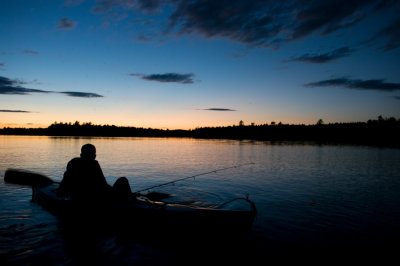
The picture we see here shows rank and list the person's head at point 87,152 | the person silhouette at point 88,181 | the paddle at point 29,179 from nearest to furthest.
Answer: the person's head at point 87,152
the person silhouette at point 88,181
the paddle at point 29,179

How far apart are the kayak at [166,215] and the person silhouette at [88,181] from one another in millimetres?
258

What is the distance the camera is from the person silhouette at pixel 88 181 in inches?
299

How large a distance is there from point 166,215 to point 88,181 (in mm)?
2742

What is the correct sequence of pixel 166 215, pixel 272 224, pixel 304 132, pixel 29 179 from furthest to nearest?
pixel 304 132 < pixel 29 179 < pixel 272 224 < pixel 166 215

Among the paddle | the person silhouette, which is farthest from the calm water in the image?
the person silhouette

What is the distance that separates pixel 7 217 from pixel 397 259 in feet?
42.4

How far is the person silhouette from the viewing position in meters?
7.60

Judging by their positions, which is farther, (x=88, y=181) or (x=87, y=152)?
(x=88, y=181)

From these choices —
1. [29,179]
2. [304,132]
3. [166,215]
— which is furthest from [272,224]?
[304,132]

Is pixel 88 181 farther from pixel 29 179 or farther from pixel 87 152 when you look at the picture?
pixel 29 179

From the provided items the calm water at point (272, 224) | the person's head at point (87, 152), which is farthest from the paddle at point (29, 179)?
the person's head at point (87, 152)

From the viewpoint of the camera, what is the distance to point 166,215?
7055mm

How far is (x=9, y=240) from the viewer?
719 cm

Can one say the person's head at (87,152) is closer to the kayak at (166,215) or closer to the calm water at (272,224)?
the kayak at (166,215)
